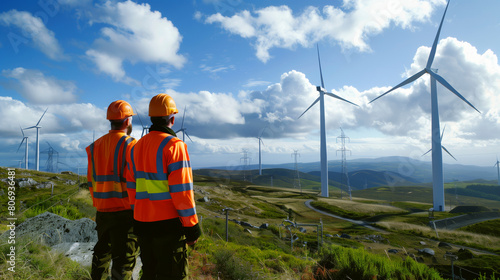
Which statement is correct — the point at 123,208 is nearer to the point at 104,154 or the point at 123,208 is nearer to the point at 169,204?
the point at 104,154

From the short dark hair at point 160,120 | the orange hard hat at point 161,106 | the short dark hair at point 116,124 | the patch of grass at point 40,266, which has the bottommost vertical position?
the patch of grass at point 40,266

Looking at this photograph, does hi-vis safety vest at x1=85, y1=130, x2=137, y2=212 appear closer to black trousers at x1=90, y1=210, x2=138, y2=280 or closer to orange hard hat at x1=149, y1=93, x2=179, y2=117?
black trousers at x1=90, y1=210, x2=138, y2=280

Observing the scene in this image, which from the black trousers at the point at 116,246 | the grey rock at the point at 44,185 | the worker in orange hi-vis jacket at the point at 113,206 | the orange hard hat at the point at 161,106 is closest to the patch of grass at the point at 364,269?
the black trousers at the point at 116,246

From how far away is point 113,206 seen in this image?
5.06 meters

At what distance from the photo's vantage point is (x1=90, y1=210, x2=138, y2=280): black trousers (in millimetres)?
4844

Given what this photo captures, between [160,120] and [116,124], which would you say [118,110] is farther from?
[160,120]

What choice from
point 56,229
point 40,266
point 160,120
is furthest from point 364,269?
point 56,229

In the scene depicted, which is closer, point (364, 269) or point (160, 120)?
point (160, 120)

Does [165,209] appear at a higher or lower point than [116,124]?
lower

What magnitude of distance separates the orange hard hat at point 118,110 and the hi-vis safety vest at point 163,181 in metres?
1.54

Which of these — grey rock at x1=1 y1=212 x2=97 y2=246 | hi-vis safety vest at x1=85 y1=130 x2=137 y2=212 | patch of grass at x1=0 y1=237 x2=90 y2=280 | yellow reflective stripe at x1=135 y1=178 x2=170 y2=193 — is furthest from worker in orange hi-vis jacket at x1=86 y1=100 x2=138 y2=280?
grey rock at x1=1 y1=212 x2=97 y2=246

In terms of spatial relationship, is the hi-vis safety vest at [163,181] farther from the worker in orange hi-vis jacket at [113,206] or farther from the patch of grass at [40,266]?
the patch of grass at [40,266]

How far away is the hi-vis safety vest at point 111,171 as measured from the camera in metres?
5.05

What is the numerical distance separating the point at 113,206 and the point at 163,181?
181 cm
